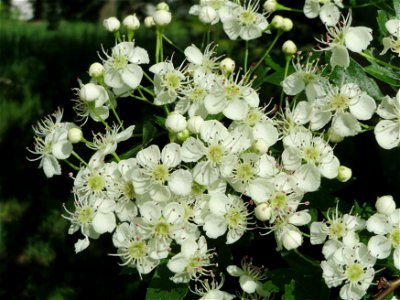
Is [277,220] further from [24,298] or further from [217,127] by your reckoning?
[24,298]

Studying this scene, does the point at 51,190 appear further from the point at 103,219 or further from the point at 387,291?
the point at 387,291

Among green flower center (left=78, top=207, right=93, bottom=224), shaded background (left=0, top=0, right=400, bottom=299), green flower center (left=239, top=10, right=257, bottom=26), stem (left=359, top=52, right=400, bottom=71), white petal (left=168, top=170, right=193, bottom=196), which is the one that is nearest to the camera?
white petal (left=168, top=170, right=193, bottom=196)

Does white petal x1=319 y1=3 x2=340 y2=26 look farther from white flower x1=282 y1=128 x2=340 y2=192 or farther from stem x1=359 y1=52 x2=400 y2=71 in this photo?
white flower x1=282 y1=128 x2=340 y2=192

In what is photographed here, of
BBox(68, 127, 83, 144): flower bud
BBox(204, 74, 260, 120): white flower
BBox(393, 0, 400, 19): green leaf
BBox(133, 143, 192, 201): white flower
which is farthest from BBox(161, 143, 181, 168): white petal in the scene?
BBox(393, 0, 400, 19): green leaf

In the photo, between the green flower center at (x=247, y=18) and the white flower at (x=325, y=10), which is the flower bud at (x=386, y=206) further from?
the green flower center at (x=247, y=18)

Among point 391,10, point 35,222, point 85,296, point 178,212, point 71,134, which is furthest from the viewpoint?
point 35,222

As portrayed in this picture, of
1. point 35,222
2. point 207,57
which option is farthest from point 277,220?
point 35,222
